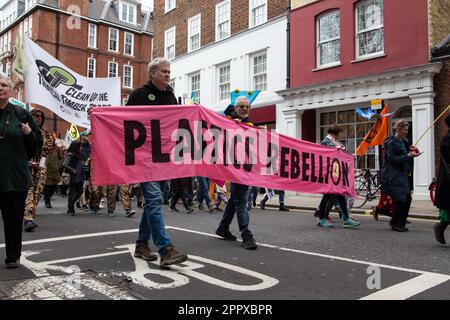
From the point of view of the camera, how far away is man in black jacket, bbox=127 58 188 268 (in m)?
4.33

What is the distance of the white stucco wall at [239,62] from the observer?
63.7ft

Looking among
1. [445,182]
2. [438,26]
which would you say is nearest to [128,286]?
[445,182]

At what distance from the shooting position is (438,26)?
14477 millimetres

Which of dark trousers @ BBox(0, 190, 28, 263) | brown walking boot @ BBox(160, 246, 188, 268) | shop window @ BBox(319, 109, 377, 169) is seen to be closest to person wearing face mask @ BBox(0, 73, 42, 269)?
dark trousers @ BBox(0, 190, 28, 263)

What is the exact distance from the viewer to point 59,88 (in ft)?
28.1

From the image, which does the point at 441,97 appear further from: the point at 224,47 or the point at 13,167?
the point at 13,167

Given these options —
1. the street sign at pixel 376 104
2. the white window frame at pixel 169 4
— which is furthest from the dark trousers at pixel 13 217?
the white window frame at pixel 169 4

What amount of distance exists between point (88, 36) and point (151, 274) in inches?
1709

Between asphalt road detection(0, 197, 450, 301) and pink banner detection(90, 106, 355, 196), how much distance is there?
3.05 feet

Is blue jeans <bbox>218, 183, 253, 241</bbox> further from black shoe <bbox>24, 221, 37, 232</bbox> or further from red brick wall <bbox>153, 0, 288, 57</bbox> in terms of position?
red brick wall <bbox>153, 0, 288, 57</bbox>

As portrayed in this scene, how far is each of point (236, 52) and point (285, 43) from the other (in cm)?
327

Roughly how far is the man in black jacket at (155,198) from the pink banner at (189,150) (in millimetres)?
108

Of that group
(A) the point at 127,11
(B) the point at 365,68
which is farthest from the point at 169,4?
(A) the point at 127,11
